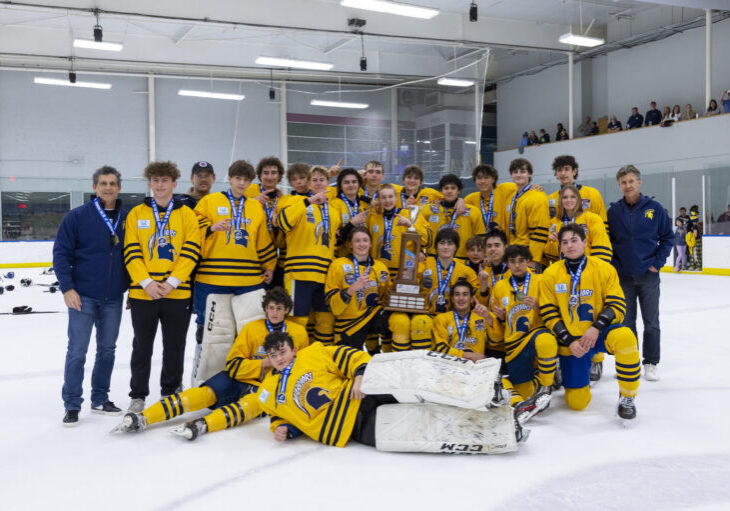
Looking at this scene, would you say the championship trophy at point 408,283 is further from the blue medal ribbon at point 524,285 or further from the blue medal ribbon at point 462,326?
the blue medal ribbon at point 524,285

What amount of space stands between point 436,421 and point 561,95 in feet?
55.6

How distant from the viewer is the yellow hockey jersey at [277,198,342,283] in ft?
12.7

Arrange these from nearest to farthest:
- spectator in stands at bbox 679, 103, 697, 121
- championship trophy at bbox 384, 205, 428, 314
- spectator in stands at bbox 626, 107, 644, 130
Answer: championship trophy at bbox 384, 205, 428, 314 → spectator in stands at bbox 679, 103, 697, 121 → spectator in stands at bbox 626, 107, 644, 130

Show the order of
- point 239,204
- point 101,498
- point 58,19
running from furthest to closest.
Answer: point 58,19 → point 239,204 → point 101,498

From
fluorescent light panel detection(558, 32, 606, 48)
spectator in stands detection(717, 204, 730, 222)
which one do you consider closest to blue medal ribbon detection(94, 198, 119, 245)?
fluorescent light panel detection(558, 32, 606, 48)

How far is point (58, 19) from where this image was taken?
13297 millimetres

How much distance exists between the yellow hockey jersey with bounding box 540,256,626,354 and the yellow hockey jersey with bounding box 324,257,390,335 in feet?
3.31

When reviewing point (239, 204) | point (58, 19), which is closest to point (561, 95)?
point (58, 19)

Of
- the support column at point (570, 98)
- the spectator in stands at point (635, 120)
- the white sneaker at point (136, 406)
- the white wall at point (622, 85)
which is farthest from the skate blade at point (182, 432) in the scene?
the support column at point (570, 98)

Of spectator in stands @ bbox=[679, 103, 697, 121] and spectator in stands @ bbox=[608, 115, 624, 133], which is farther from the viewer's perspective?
spectator in stands @ bbox=[608, 115, 624, 133]

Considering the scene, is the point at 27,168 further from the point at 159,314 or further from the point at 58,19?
the point at 159,314

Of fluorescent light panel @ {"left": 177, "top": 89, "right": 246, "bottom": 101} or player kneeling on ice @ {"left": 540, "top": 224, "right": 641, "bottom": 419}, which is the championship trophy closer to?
player kneeling on ice @ {"left": 540, "top": 224, "right": 641, "bottom": 419}

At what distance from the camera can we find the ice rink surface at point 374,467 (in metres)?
2.36

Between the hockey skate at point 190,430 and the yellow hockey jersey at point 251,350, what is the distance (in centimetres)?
38
